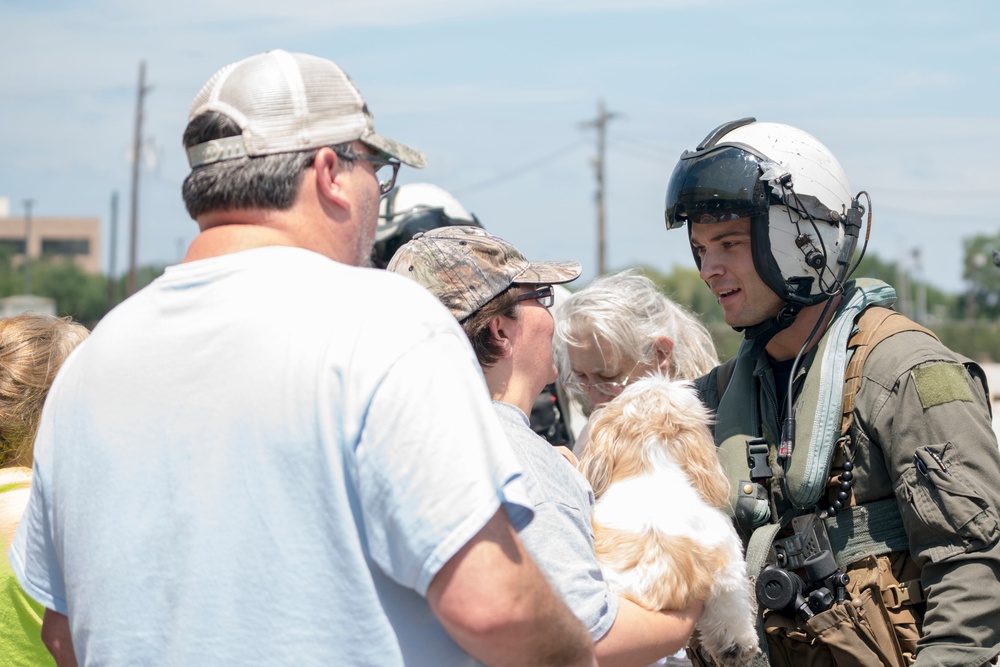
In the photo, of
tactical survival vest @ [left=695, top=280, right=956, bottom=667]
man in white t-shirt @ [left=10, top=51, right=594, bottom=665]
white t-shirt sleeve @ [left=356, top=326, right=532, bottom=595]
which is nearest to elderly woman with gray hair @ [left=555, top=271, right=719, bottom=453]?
tactical survival vest @ [left=695, top=280, right=956, bottom=667]

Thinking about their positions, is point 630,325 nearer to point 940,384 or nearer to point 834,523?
point 834,523

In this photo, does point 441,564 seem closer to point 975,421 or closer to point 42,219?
point 975,421

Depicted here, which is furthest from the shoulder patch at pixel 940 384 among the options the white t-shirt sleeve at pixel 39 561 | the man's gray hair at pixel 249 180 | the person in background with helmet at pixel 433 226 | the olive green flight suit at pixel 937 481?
the person in background with helmet at pixel 433 226

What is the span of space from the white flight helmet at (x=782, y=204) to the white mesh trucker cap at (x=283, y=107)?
163cm

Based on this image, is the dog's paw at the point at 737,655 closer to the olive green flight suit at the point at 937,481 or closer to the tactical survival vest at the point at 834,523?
the tactical survival vest at the point at 834,523

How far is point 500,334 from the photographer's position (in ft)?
8.98

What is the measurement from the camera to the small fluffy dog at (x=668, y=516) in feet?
8.76

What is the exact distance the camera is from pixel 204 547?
1.83 metres

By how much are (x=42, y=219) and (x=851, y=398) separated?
149145 mm

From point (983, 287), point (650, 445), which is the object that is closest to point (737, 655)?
point (650, 445)

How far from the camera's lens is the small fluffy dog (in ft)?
8.76

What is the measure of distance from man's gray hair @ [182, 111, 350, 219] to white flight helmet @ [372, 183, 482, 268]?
4312mm

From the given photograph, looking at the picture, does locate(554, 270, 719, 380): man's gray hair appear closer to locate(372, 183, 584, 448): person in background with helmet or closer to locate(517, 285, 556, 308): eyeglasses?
locate(517, 285, 556, 308): eyeglasses

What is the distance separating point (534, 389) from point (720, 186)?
3.64 ft
